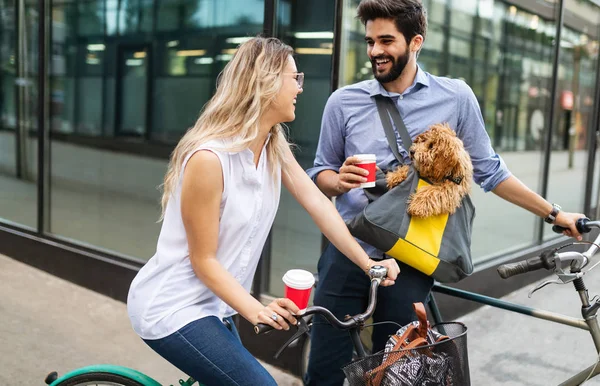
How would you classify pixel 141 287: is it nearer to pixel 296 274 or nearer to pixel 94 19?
pixel 296 274

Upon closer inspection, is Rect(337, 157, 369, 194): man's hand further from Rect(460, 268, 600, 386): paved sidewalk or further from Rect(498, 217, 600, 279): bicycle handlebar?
Rect(460, 268, 600, 386): paved sidewalk

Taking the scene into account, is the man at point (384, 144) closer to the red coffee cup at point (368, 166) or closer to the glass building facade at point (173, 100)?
the red coffee cup at point (368, 166)

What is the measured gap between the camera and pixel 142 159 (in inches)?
237

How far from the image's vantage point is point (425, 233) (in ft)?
8.14

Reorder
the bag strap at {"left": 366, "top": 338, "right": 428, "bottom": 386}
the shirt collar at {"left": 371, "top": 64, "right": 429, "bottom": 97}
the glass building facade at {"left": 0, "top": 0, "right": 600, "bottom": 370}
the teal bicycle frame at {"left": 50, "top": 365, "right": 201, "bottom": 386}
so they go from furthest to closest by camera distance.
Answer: the glass building facade at {"left": 0, "top": 0, "right": 600, "bottom": 370} < the shirt collar at {"left": 371, "top": 64, "right": 429, "bottom": 97} < the teal bicycle frame at {"left": 50, "top": 365, "right": 201, "bottom": 386} < the bag strap at {"left": 366, "top": 338, "right": 428, "bottom": 386}

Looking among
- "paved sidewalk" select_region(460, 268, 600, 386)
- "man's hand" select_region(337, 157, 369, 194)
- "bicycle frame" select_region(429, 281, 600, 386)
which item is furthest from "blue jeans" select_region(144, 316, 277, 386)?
"paved sidewalk" select_region(460, 268, 600, 386)

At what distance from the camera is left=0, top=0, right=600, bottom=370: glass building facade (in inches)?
199

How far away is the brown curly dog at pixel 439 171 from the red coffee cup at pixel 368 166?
165mm

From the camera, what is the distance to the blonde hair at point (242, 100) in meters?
2.13

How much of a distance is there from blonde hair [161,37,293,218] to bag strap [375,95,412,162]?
2.03 feet

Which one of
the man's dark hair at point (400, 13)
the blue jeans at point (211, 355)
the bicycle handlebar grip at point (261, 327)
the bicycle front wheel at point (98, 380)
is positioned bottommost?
the bicycle front wheel at point (98, 380)

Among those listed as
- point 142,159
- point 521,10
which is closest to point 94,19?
point 142,159

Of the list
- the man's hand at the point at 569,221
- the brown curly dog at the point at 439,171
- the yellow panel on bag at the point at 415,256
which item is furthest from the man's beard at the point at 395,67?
the man's hand at the point at 569,221

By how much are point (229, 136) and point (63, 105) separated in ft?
16.1
